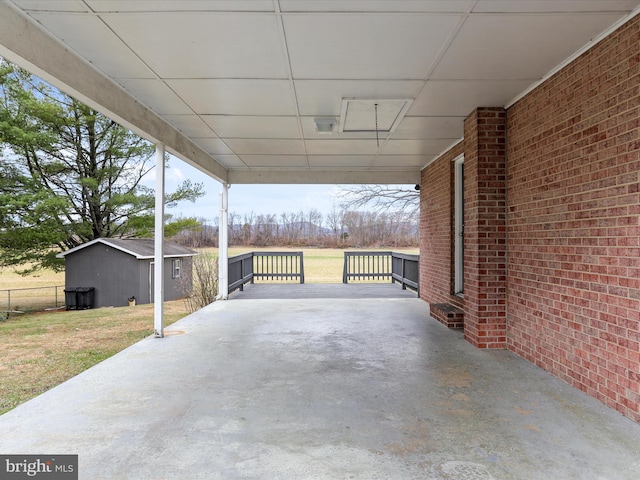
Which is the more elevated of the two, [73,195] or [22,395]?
[73,195]

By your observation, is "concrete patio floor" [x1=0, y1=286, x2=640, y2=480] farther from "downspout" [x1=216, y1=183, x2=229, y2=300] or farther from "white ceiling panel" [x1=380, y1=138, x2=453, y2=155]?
"downspout" [x1=216, y1=183, x2=229, y2=300]

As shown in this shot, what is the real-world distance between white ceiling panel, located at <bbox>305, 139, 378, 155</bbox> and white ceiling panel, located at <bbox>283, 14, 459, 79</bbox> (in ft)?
7.94

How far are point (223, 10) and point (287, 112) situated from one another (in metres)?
2.11

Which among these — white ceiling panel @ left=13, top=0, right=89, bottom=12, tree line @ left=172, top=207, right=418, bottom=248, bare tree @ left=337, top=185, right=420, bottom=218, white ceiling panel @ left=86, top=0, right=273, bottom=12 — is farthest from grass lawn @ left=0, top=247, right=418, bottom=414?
white ceiling panel @ left=86, top=0, right=273, bottom=12

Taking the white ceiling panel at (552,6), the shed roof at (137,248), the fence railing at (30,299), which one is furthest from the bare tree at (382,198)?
the white ceiling panel at (552,6)

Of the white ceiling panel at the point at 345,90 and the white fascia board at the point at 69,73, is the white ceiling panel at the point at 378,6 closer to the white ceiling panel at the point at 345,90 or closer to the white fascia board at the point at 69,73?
the white ceiling panel at the point at 345,90

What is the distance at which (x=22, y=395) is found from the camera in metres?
5.65

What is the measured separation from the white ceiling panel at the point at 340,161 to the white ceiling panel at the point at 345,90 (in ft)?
9.28

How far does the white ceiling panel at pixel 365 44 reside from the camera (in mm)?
2689

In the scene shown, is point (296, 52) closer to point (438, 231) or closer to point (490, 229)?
point (490, 229)

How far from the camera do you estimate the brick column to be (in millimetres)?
4531

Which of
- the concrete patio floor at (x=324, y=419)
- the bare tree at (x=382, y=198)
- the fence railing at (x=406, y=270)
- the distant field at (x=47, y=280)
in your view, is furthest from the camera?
the bare tree at (x=382, y=198)

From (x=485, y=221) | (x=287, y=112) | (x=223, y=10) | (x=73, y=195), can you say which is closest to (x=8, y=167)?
(x=73, y=195)

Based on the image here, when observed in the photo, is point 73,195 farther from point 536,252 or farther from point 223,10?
point 536,252
